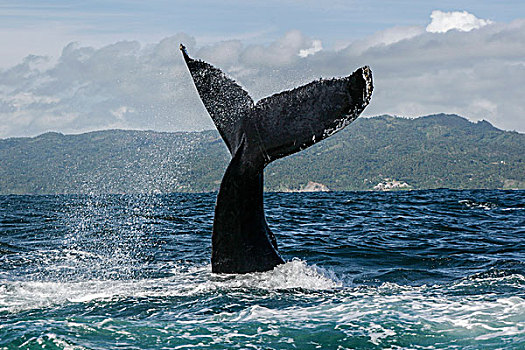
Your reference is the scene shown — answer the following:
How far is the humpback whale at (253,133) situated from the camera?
6.37 metres

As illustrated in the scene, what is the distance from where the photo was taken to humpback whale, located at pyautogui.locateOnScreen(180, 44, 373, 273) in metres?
6.37

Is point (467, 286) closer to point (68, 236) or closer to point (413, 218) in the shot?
point (68, 236)

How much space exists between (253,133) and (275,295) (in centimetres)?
187

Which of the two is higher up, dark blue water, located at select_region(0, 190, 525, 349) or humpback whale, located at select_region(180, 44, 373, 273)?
humpback whale, located at select_region(180, 44, 373, 273)

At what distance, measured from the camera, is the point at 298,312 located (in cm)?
638

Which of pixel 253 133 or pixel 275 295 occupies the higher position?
pixel 253 133

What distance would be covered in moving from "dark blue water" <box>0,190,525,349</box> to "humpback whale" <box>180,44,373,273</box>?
1.23ft

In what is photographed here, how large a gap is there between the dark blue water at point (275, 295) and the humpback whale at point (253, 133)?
0.38 metres

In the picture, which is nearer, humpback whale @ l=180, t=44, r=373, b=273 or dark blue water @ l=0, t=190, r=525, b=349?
dark blue water @ l=0, t=190, r=525, b=349

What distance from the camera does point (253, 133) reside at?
23.3 ft

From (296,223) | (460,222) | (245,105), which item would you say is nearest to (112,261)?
(245,105)

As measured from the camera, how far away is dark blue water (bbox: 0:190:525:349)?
5.55 metres

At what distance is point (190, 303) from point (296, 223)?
11.0 m

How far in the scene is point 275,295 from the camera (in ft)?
23.2
